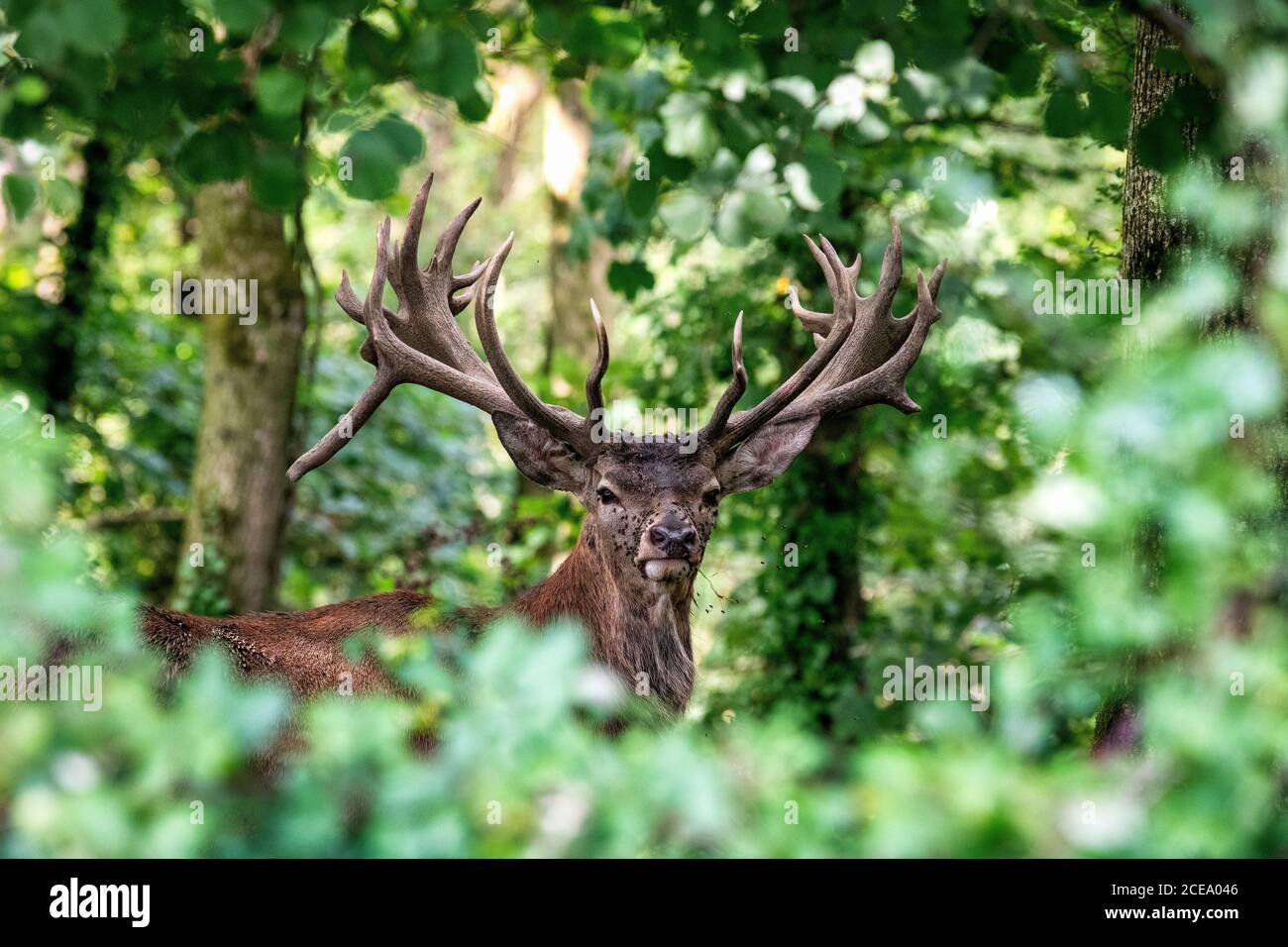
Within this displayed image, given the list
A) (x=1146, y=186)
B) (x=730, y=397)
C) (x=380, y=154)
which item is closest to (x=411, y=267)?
(x=380, y=154)

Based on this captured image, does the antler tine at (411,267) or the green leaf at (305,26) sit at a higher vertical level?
the green leaf at (305,26)

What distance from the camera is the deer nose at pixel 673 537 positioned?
5.71 m

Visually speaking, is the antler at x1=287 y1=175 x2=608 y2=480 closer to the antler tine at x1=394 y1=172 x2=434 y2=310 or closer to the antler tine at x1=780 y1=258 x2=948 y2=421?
the antler tine at x1=394 y1=172 x2=434 y2=310

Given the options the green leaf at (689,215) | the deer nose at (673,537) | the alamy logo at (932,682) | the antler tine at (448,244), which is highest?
the green leaf at (689,215)

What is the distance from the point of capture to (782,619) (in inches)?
333

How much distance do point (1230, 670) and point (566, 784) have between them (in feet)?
3.19

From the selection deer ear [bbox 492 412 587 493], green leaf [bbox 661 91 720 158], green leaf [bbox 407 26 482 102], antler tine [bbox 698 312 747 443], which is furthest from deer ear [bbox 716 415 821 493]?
green leaf [bbox 407 26 482 102]

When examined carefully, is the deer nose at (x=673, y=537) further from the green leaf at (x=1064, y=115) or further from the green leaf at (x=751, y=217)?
the green leaf at (x=1064, y=115)

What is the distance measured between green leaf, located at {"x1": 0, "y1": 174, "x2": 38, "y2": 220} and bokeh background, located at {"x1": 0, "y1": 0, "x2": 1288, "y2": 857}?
0.02 metres

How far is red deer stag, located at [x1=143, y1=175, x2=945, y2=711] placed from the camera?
225 inches

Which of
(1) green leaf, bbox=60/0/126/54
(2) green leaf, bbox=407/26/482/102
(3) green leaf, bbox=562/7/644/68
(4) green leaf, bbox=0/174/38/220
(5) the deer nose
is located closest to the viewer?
(1) green leaf, bbox=60/0/126/54

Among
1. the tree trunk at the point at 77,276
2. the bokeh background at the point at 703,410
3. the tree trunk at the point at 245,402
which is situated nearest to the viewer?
the bokeh background at the point at 703,410

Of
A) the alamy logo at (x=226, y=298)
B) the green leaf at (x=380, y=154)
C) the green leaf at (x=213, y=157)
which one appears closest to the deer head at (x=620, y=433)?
the green leaf at (x=380, y=154)
